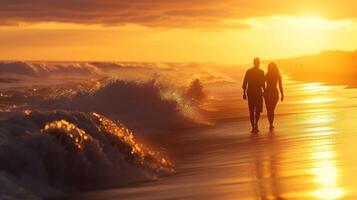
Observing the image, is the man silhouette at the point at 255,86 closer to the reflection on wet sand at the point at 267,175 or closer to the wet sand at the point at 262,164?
the wet sand at the point at 262,164

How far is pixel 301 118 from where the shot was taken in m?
22.4

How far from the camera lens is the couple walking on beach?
20.0 m

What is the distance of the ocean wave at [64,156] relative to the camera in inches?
412

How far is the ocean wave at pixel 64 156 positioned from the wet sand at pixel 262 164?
1.72 ft

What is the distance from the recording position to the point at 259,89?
2008cm

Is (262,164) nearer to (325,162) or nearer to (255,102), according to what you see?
(325,162)

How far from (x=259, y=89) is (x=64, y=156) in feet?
32.0

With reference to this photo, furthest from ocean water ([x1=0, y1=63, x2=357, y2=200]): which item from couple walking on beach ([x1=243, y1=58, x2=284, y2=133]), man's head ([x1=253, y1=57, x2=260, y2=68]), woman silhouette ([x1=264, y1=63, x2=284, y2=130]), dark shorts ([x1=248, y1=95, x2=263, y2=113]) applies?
man's head ([x1=253, y1=57, x2=260, y2=68])

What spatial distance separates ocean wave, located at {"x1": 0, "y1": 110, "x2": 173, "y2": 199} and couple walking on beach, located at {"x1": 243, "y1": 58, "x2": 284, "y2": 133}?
23.3 feet

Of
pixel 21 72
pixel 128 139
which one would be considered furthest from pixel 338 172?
pixel 21 72

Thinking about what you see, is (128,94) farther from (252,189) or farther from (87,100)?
(252,189)

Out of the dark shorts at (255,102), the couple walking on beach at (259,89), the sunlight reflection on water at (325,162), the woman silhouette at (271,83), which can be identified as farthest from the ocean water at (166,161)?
the woman silhouette at (271,83)

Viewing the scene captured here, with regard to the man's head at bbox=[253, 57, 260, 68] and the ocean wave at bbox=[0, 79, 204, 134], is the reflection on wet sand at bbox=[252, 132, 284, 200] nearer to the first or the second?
the man's head at bbox=[253, 57, 260, 68]

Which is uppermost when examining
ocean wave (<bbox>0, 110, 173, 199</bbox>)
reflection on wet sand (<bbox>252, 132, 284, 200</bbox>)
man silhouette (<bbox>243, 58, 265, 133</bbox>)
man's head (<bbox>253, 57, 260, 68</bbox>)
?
man's head (<bbox>253, 57, 260, 68</bbox>)
